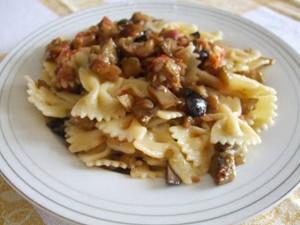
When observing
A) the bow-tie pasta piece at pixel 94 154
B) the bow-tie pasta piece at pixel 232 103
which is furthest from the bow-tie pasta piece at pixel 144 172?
the bow-tie pasta piece at pixel 232 103

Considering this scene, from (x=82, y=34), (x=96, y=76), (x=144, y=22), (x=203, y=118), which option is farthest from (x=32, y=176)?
(x=144, y=22)

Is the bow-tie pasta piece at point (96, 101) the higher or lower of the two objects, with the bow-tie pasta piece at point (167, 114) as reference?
lower

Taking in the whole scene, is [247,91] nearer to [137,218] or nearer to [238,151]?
[238,151]

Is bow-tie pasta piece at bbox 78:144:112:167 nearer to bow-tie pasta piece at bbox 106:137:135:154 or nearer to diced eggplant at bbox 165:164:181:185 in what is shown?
bow-tie pasta piece at bbox 106:137:135:154

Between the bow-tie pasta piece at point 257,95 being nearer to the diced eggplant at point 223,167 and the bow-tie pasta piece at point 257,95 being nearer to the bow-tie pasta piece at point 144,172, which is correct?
the diced eggplant at point 223,167

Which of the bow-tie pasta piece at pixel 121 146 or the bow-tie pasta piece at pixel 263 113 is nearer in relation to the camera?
the bow-tie pasta piece at pixel 121 146

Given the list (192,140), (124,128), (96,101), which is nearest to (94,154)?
(124,128)

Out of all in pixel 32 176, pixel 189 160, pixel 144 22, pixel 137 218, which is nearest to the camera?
pixel 137 218

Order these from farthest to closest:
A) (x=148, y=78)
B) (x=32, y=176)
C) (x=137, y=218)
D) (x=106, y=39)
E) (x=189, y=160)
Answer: (x=106, y=39) → (x=148, y=78) → (x=189, y=160) → (x=32, y=176) → (x=137, y=218)
